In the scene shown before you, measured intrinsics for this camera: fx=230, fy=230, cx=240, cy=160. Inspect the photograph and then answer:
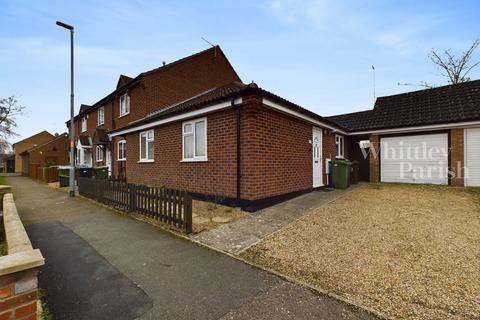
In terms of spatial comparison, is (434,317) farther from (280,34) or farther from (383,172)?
(383,172)

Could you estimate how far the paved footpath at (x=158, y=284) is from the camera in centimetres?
245

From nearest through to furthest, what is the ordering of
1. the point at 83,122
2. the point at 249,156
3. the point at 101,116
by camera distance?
the point at 249,156
the point at 101,116
the point at 83,122

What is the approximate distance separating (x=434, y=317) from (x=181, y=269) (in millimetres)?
3064

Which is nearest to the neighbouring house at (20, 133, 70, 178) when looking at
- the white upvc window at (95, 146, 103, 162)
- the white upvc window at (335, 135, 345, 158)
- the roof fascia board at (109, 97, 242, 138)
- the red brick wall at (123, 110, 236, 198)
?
the white upvc window at (95, 146, 103, 162)

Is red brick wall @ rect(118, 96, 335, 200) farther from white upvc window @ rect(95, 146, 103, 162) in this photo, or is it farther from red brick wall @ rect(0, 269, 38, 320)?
white upvc window @ rect(95, 146, 103, 162)

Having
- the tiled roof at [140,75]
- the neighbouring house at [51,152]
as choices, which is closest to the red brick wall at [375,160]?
the tiled roof at [140,75]

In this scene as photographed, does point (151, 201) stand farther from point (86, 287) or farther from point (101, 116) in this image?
point (101, 116)

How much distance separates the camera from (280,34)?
1039 centimetres

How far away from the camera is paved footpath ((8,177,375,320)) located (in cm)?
245

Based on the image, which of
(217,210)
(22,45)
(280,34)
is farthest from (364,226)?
(22,45)

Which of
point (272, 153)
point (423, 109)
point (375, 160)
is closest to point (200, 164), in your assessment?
point (272, 153)

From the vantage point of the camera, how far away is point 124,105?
15859mm

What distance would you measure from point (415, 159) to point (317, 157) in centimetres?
620

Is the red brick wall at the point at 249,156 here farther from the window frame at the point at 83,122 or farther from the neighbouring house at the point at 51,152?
the neighbouring house at the point at 51,152
